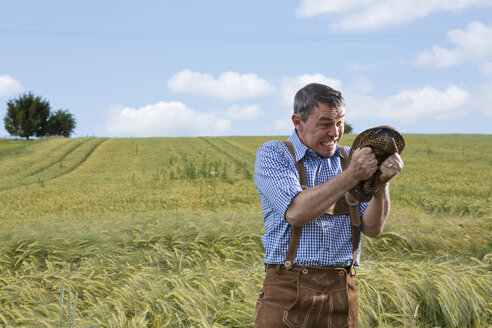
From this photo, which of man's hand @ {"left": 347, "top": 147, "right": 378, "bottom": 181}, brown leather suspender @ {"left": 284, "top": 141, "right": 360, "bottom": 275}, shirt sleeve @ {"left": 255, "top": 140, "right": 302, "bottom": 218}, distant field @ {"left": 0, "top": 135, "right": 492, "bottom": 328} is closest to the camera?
man's hand @ {"left": 347, "top": 147, "right": 378, "bottom": 181}

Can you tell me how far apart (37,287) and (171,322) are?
2.50m

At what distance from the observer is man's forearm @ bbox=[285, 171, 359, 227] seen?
1.87 meters

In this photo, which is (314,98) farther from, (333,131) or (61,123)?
(61,123)

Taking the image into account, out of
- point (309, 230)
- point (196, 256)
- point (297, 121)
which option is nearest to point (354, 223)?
point (309, 230)

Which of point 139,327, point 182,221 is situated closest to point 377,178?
point 139,327

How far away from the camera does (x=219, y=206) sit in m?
10.1

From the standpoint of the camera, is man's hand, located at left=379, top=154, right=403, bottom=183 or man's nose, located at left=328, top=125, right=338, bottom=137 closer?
man's hand, located at left=379, top=154, right=403, bottom=183

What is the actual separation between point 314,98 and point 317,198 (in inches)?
19.5

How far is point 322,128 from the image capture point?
2.13 metres

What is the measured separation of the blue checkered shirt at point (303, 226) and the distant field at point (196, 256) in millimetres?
1834

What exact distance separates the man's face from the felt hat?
11 cm

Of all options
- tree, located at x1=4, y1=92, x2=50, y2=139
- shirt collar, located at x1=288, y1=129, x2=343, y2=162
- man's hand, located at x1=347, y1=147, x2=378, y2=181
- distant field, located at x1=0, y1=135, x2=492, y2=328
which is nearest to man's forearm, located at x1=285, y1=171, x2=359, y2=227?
man's hand, located at x1=347, y1=147, x2=378, y2=181

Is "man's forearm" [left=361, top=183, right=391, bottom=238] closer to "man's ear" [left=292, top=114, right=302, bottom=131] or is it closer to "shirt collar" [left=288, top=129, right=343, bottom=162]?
"shirt collar" [left=288, top=129, right=343, bottom=162]

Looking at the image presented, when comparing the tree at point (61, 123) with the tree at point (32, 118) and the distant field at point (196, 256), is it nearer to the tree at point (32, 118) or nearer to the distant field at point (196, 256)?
the tree at point (32, 118)
